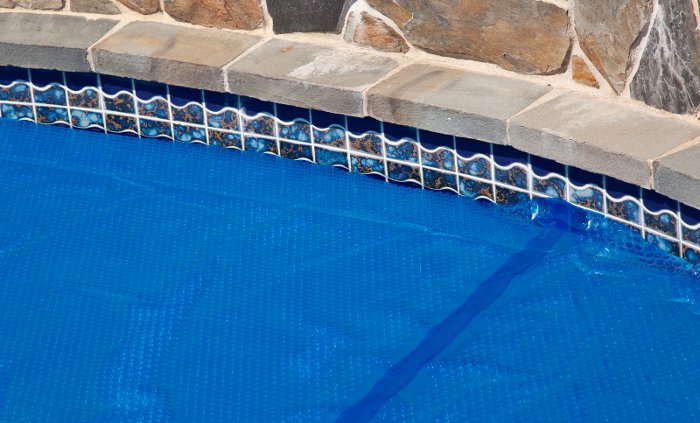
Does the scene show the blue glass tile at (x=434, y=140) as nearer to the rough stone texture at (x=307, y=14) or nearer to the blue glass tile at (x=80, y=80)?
the rough stone texture at (x=307, y=14)

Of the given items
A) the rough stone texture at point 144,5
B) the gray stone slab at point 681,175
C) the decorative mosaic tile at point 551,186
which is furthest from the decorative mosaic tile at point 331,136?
the gray stone slab at point 681,175

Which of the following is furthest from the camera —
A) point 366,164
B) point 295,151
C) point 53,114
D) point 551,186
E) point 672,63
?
point 53,114

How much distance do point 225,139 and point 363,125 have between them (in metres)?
0.58

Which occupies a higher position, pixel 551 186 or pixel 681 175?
pixel 681 175

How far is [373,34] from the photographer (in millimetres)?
4289

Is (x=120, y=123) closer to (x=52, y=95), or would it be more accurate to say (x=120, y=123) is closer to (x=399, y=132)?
(x=52, y=95)

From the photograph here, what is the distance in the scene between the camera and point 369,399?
11.5 ft

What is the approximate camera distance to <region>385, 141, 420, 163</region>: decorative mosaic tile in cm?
420

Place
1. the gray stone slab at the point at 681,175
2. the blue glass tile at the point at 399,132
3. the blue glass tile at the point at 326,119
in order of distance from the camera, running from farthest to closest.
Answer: the blue glass tile at the point at 326,119, the blue glass tile at the point at 399,132, the gray stone slab at the point at 681,175

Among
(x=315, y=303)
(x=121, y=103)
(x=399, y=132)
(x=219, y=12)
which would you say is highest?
(x=219, y=12)

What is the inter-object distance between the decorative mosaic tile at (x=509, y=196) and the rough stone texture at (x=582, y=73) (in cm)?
41

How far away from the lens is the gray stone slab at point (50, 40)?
452cm

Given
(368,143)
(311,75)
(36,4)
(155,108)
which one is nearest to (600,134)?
(368,143)

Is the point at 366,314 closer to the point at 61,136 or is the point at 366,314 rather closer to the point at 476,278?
the point at 476,278
